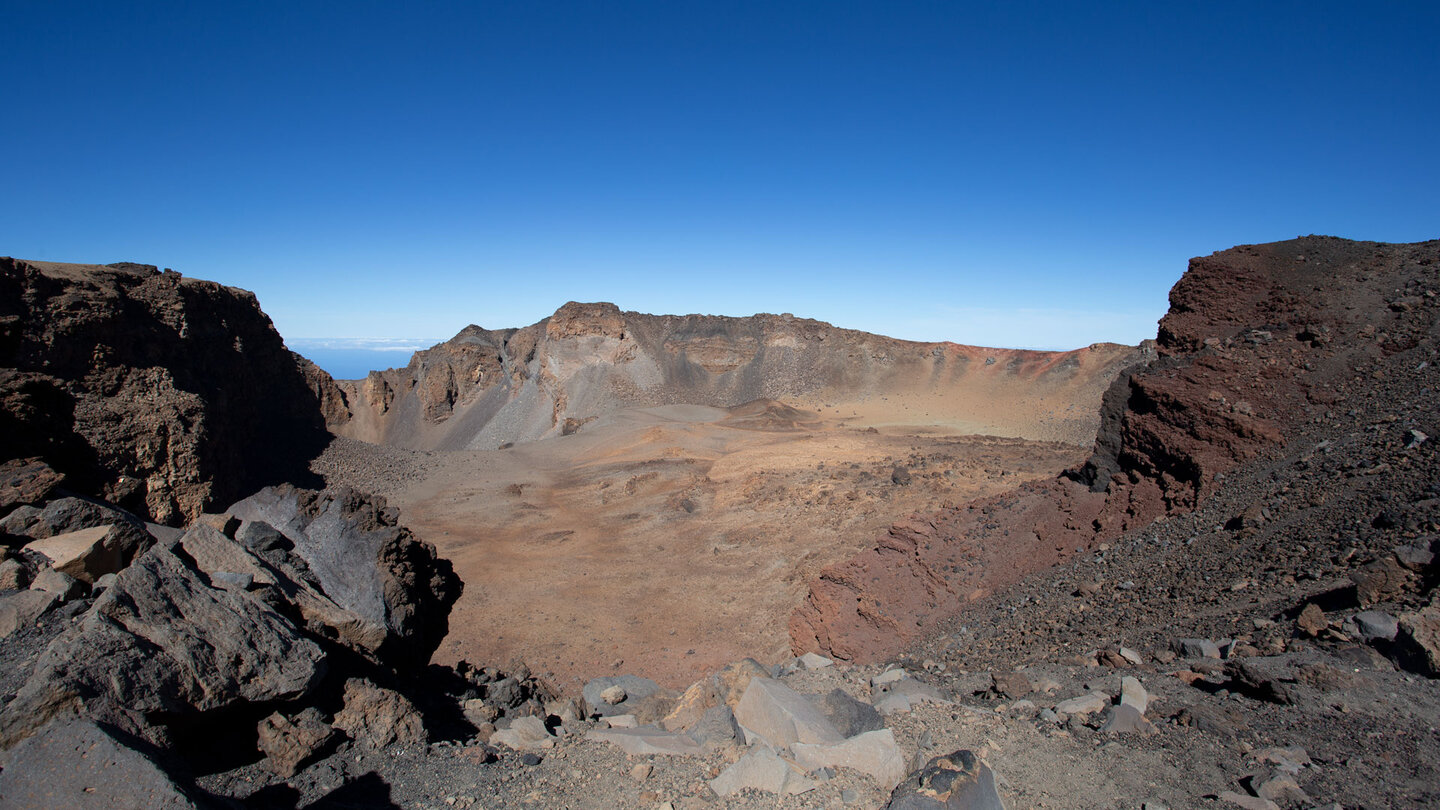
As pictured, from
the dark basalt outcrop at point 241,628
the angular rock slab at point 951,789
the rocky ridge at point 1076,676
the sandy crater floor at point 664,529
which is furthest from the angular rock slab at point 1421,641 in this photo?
the sandy crater floor at point 664,529

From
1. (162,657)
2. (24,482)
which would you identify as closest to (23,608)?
(162,657)

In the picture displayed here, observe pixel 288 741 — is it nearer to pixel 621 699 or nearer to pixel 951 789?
pixel 951 789

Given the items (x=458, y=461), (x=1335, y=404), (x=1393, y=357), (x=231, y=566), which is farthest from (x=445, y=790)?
(x=458, y=461)

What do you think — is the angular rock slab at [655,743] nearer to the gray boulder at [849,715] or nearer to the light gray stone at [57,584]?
the gray boulder at [849,715]

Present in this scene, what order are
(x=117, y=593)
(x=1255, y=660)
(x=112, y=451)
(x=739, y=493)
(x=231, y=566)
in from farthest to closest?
1. (x=739, y=493)
2. (x=112, y=451)
3. (x=231, y=566)
4. (x=1255, y=660)
5. (x=117, y=593)

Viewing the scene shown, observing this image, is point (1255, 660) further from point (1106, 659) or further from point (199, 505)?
point (199, 505)

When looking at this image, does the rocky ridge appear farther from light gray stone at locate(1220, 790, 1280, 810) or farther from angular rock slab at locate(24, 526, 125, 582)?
angular rock slab at locate(24, 526, 125, 582)

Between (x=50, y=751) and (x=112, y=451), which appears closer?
(x=50, y=751)
